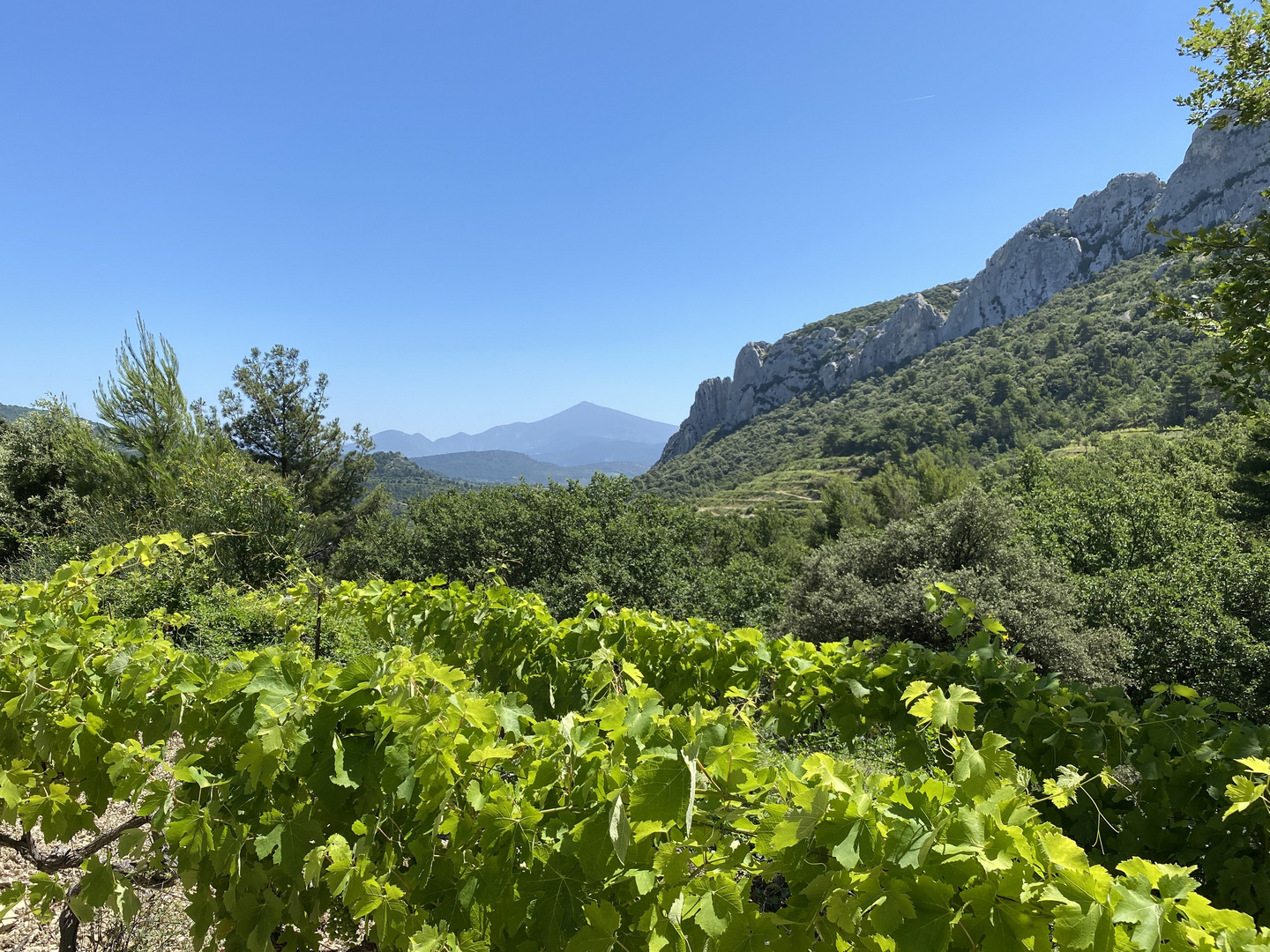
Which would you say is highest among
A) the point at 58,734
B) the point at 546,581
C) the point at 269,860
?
the point at 58,734

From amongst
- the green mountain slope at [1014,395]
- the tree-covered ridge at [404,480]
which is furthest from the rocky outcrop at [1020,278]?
the tree-covered ridge at [404,480]

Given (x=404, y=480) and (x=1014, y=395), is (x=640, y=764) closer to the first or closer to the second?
(x=1014, y=395)

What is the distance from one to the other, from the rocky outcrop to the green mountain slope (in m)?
6.59

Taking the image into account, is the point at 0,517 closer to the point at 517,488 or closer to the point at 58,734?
the point at 517,488

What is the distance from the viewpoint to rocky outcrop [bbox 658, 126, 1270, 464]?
74625 mm

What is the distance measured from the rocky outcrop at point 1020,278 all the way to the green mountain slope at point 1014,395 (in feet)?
21.6

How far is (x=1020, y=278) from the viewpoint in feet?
318

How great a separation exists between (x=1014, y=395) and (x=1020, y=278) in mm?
43188

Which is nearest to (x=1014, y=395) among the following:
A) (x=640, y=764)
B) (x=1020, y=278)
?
(x=1020, y=278)

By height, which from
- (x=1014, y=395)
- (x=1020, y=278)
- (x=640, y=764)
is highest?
(x=1020, y=278)

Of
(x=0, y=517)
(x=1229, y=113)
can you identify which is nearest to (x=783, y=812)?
(x=1229, y=113)

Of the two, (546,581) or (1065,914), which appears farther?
(546,581)

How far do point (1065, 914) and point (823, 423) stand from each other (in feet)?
331

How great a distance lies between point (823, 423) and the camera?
9644cm
